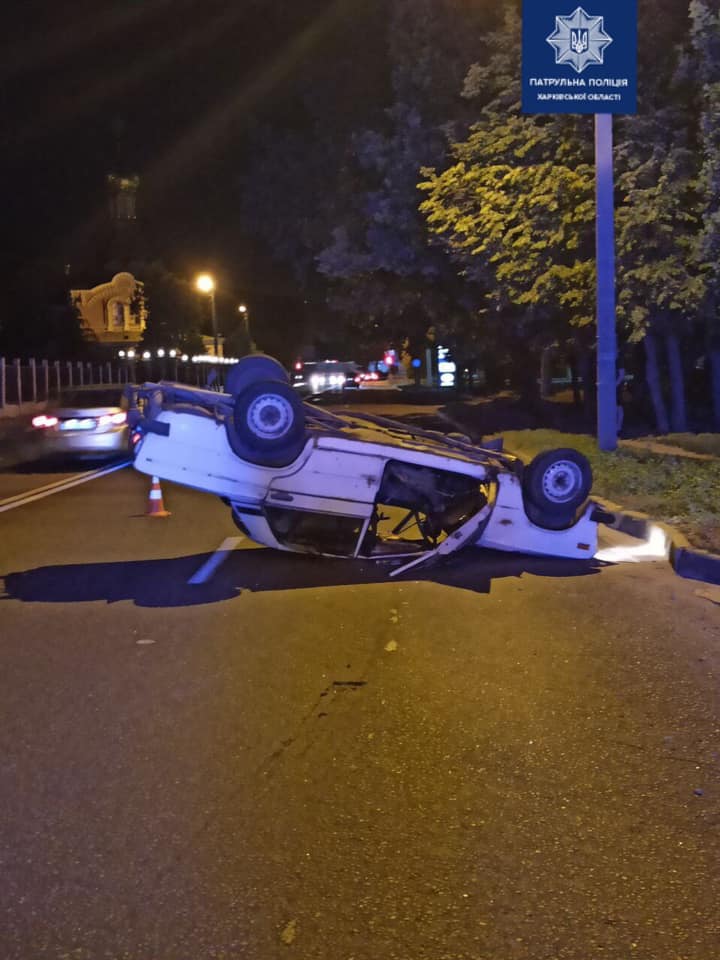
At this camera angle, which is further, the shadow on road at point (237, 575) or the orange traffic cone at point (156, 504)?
the orange traffic cone at point (156, 504)

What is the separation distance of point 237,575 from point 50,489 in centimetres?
873

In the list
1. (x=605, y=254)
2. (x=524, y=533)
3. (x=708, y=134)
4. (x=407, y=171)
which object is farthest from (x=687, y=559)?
(x=407, y=171)

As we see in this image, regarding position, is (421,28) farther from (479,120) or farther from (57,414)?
(57,414)

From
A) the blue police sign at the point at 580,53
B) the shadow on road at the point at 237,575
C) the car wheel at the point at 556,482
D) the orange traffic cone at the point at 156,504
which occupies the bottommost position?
the shadow on road at the point at 237,575

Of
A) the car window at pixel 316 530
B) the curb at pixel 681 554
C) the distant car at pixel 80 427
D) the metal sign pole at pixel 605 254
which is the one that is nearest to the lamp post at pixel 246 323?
the distant car at pixel 80 427

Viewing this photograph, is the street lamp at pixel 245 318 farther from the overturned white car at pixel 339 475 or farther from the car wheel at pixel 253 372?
the overturned white car at pixel 339 475

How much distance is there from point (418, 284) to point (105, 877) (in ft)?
93.0

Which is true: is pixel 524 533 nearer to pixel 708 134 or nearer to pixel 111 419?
pixel 708 134

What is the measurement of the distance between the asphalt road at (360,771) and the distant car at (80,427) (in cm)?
1181

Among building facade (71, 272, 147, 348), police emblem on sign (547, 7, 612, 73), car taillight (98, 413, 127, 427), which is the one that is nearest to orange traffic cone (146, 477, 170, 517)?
car taillight (98, 413, 127, 427)

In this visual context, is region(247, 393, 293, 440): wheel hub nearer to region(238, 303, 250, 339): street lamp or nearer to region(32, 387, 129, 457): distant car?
region(32, 387, 129, 457): distant car

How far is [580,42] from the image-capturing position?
16953mm

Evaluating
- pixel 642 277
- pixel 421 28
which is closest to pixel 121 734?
pixel 642 277

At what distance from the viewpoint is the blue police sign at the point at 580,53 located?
662 inches
